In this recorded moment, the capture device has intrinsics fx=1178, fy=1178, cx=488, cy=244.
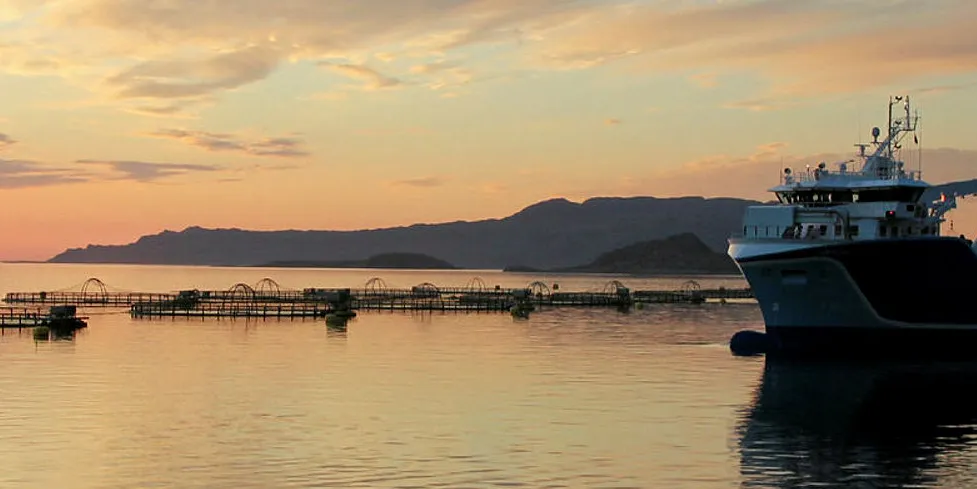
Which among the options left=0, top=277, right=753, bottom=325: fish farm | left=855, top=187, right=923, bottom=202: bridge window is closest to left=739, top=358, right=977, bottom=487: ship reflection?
left=855, top=187, right=923, bottom=202: bridge window

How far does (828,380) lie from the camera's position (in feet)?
197

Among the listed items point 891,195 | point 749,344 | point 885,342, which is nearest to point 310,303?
point 749,344

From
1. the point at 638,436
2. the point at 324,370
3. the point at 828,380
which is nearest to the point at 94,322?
the point at 324,370

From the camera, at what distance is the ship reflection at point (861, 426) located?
34719mm

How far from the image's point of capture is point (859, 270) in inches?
2562

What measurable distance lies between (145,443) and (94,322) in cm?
8083

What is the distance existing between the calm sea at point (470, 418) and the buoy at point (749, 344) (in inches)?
57.4

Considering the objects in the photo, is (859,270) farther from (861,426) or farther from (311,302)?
(311,302)

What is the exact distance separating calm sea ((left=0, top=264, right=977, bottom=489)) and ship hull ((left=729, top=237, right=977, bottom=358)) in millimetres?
1929

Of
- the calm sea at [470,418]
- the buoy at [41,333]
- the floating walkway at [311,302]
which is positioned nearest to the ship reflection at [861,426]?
the calm sea at [470,418]

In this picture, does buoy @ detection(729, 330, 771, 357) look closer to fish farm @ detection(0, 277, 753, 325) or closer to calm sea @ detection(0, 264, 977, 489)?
calm sea @ detection(0, 264, 977, 489)

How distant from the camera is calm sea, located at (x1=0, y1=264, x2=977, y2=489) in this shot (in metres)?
34.5

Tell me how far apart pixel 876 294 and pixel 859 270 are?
178 centimetres

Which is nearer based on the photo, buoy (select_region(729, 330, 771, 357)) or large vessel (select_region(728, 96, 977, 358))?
large vessel (select_region(728, 96, 977, 358))
